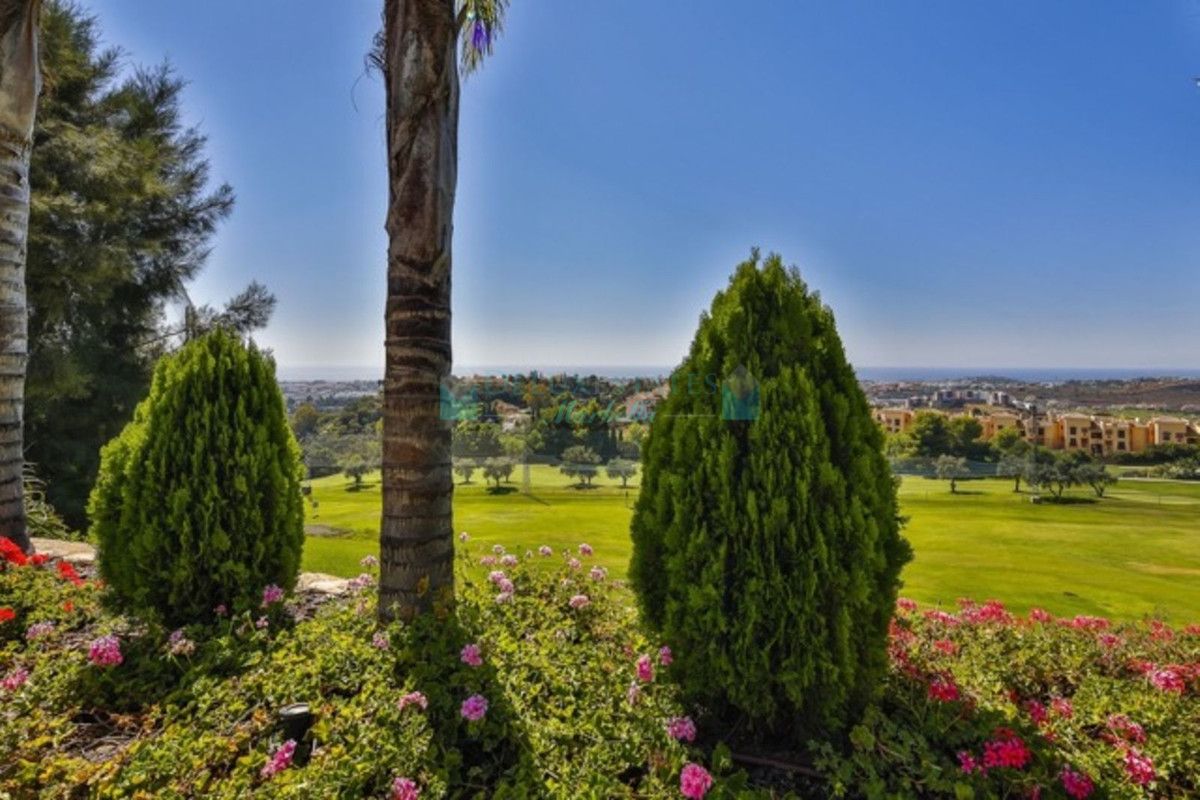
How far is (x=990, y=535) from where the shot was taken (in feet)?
24.8

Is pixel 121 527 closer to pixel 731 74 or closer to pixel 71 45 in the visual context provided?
pixel 731 74

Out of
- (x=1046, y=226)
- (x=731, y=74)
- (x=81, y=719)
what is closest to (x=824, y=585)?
(x=81, y=719)

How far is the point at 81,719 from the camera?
2297mm

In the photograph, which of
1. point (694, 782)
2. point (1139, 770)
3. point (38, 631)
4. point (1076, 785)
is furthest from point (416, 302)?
point (1139, 770)

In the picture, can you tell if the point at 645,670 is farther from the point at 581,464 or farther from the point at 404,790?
Answer: the point at 581,464

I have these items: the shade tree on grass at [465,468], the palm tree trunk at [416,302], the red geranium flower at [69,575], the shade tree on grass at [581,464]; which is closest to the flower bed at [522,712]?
the palm tree trunk at [416,302]

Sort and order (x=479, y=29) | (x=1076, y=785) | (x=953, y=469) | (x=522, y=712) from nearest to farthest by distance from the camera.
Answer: (x=1076, y=785)
(x=522, y=712)
(x=479, y=29)
(x=953, y=469)

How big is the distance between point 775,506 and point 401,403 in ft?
5.97

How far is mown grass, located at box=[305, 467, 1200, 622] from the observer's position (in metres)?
5.61

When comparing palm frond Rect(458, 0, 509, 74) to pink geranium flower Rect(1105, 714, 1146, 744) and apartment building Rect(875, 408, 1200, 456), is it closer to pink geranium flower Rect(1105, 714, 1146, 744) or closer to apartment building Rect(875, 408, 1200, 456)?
pink geranium flower Rect(1105, 714, 1146, 744)

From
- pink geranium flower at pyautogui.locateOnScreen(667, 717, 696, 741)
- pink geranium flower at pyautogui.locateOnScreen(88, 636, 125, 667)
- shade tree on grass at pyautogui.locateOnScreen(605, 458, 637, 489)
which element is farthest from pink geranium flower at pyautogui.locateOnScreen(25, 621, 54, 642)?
shade tree on grass at pyautogui.locateOnScreen(605, 458, 637, 489)

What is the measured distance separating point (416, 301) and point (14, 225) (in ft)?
13.0

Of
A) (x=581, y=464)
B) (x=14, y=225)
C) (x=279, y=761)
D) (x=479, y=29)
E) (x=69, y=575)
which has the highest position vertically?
(x=479, y=29)

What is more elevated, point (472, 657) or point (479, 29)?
point (479, 29)
